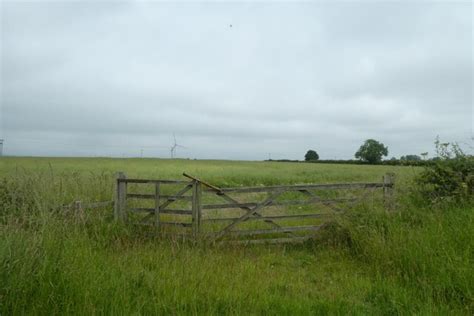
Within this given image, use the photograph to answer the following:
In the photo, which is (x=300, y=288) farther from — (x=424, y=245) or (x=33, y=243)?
(x=33, y=243)

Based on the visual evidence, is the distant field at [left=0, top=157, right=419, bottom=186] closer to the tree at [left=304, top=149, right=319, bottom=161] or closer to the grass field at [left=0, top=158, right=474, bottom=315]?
the grass field at [left=0, top=158, right=474, bottom=315]

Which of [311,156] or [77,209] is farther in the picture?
[311,156]

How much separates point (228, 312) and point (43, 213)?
3.33 m

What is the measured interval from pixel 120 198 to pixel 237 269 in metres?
4.13

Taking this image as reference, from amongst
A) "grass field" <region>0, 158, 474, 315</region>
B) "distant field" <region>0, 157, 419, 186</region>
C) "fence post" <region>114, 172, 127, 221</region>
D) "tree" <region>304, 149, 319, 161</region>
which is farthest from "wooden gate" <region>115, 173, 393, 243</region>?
"tree" <region>304, 149, 319, 161</region>

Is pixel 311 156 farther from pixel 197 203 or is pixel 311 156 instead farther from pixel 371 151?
pixel 197 203

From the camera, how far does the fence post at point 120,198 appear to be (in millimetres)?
7824

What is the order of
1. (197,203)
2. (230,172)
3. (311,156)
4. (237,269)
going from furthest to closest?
(311,156) → (230,172) → (197,203) → (237,269)

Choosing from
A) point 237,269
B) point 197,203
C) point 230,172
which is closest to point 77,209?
point 197,203

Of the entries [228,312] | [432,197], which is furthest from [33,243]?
[432,197]

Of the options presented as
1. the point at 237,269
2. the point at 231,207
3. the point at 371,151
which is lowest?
the point at 237,269

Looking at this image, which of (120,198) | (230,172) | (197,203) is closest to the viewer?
(197,203)

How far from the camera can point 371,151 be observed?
312 ft

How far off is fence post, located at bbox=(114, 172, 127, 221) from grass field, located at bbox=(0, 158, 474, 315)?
632 millimetres
